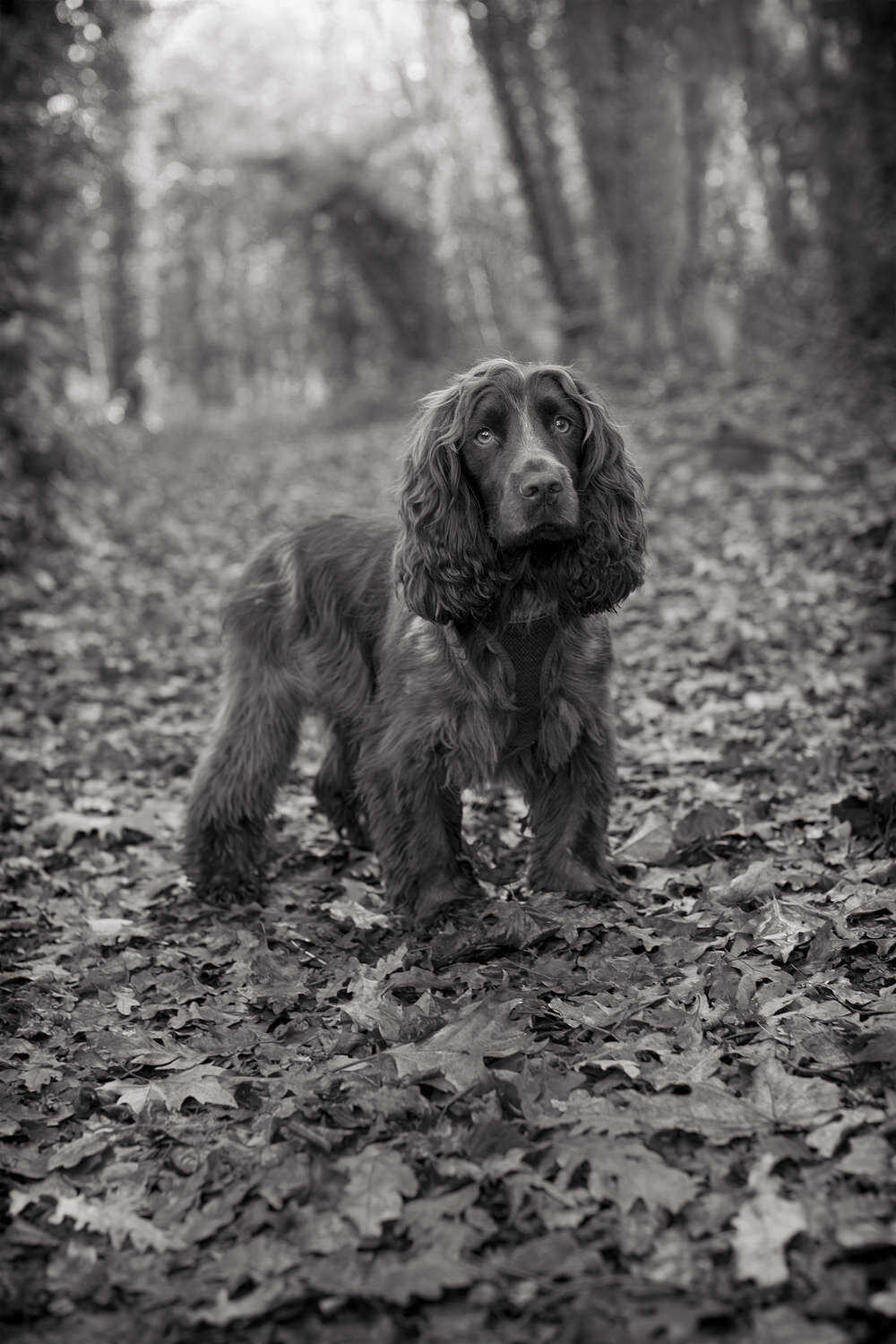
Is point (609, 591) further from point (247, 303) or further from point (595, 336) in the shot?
point (247, 303)

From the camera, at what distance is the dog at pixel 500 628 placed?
13.9ft

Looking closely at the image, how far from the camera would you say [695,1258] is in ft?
8.66

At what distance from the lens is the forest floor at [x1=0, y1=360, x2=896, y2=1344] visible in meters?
2.64

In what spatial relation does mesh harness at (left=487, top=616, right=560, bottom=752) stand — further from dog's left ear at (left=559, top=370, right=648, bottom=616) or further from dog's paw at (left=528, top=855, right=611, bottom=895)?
dog's paw at (left=528, top=855, right=611, bottom=895)

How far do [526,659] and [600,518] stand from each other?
583 mm

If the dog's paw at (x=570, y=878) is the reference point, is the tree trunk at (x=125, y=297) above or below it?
above

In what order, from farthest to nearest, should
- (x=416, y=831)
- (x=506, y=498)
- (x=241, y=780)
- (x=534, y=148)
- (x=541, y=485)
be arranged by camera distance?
1. (x=534, y=148)
2. (x=241, y=780)
3. (x=416, y=831)
4. (x=506, y=498)
5. (x=541, y=485)

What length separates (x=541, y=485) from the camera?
13.1 ft

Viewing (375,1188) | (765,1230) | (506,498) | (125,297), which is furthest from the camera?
(125,297)

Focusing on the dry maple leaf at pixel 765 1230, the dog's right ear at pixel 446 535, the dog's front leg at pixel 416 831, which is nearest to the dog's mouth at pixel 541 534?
the dog's right ear at pixel 446 535

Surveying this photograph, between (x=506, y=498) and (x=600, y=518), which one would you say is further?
(x=600, y=518)

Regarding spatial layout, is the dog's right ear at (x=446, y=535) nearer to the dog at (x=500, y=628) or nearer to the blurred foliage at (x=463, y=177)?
the dog at (x=500, y=628)

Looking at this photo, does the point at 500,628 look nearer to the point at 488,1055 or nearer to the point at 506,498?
the point at 506,498

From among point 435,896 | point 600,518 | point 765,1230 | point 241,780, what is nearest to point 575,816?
point 435,896
